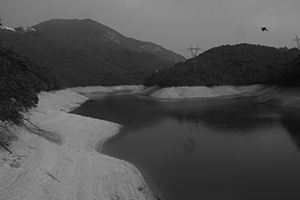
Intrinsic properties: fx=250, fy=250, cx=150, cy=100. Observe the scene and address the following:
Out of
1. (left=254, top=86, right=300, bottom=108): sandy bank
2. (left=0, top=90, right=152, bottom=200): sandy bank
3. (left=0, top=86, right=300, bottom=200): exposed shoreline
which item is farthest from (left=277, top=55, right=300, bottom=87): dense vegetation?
(left=0, top=90, right=152, bottom=200): sandy bank

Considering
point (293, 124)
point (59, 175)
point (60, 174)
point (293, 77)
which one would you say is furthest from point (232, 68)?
point (59, 175)

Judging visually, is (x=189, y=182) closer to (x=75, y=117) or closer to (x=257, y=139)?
(x=257, y=139)

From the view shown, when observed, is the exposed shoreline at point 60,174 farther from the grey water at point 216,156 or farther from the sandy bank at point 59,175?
the grey water at point 216,156

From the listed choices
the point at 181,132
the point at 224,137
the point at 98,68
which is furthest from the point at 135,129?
the point at 98,68

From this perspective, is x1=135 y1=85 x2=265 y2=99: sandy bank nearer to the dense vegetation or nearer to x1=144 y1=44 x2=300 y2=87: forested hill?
x1=144 y1=44 x2=300 y2=87: forested hill

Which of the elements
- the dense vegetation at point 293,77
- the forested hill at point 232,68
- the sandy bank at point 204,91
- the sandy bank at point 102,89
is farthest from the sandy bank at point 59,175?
the sandy bank at point 102,89
